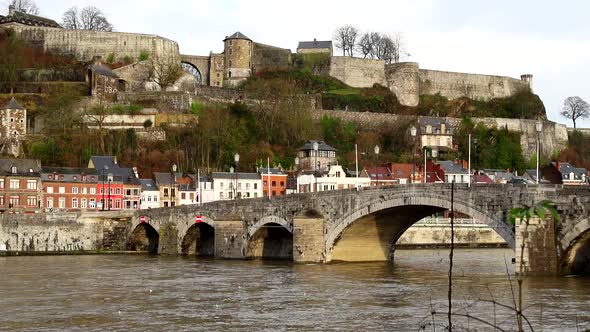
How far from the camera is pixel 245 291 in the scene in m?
27.7

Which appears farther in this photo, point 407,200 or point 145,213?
point 145,213

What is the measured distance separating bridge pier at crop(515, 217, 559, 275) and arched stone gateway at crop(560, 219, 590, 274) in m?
0.35

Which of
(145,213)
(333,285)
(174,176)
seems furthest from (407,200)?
(174,176)

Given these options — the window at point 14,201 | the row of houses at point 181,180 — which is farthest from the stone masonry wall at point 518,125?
the window at point 14,201

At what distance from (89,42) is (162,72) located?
7566 millimetres

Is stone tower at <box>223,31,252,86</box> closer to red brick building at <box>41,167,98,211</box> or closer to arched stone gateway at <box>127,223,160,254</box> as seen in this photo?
red brick building at <box>41,167,98,211</box>

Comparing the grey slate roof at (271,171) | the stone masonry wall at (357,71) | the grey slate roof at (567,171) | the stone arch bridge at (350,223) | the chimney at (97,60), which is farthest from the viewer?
the stone masonry wall at (357,71)

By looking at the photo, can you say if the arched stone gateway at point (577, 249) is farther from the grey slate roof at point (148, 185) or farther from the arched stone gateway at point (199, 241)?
the grey slate roof at point (148, 185)

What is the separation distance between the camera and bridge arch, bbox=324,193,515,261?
29977mm

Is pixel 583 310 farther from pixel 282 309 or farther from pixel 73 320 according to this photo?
pixel 73 320

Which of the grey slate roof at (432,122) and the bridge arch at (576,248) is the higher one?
the grey slate roof at (432,122)

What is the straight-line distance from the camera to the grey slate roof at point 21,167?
186 feet

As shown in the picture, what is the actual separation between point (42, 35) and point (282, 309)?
62.7m

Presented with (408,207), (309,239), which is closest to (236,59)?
(309,239)
